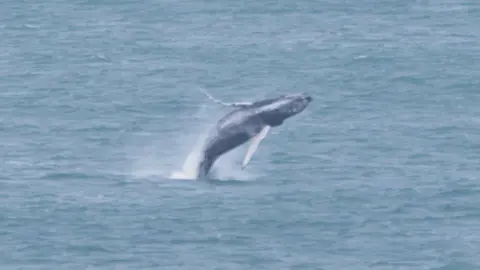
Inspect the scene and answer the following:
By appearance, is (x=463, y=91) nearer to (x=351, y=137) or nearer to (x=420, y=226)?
(x=351, y=137)

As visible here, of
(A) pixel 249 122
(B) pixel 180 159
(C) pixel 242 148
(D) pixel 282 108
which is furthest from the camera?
(C) pixel 242 148

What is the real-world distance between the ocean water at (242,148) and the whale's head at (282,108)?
530 cm

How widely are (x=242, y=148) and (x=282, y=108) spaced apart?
1825 centimetres

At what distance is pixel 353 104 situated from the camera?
137875 mm

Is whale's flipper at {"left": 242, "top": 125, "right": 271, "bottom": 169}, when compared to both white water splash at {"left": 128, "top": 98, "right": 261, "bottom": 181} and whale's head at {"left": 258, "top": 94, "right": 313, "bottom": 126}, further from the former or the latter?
white water splash at {"left": 128, "top": 98, "right": 261, "bottom": 181}

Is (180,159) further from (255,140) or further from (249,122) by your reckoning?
(249,122)

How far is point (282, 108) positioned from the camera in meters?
107

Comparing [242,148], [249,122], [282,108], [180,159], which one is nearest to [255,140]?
[249,122]

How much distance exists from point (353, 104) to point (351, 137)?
11.5 m

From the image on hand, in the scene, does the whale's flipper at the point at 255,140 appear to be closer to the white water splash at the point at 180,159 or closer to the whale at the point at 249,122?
the whale at the point at 249,122

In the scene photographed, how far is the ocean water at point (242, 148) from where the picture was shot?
103 metres

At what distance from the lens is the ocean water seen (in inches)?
4045

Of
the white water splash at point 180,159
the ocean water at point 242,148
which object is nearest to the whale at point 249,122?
the ocean water at point 242,148

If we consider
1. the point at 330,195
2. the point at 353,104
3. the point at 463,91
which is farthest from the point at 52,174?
the point at 463,91
